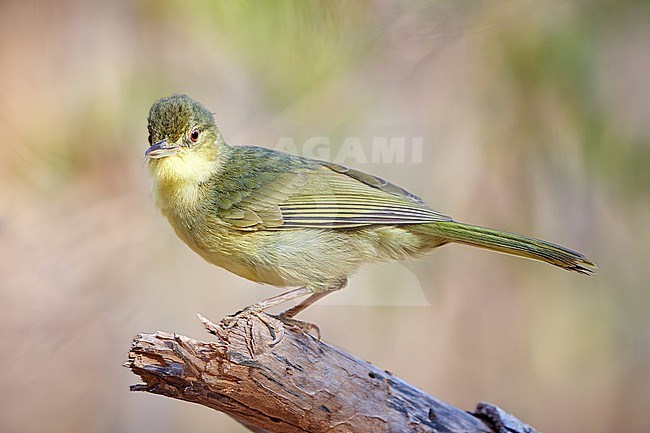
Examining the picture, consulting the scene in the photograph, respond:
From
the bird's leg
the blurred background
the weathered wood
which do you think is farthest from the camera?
the blurred background

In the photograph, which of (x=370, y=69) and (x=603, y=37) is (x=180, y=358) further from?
(x=603, y=37)

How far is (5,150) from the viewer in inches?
101

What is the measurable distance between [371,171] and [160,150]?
2.35ft

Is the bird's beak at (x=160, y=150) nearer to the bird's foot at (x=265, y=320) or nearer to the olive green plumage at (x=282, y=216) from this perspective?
the olive green plumage at (x=282, y=216)

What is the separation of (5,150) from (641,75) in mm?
2416

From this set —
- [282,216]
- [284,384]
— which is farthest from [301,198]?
[284,384]

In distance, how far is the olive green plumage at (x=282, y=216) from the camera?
6.64ft

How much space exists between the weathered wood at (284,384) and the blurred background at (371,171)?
463mm

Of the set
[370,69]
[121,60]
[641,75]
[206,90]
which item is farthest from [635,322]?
[121,60]

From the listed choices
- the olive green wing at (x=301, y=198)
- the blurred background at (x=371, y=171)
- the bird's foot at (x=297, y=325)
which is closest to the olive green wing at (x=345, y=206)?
the olive green wing at (x=301, y=198)

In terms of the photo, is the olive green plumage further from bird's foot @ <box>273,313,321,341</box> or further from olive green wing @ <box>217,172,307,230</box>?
bird's foot @ <box>273,313,321,341</box>

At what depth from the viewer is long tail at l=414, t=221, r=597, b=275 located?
2037 millimetres

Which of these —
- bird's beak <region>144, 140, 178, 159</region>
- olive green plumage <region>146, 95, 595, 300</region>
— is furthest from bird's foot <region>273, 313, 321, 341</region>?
bird's beak <region>144, 140, 178, 159</region>

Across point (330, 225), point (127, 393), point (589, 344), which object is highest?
point (330, 225)
